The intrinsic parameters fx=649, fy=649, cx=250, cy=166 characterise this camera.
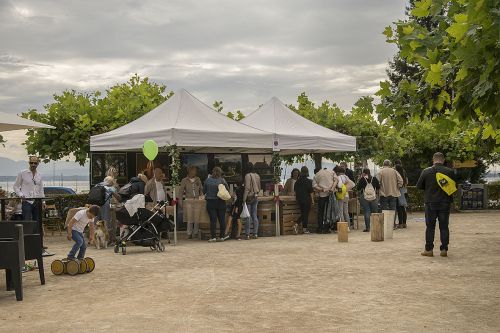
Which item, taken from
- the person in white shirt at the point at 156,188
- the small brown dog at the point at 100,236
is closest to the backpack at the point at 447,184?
the person in white shirt at the point at 156,188

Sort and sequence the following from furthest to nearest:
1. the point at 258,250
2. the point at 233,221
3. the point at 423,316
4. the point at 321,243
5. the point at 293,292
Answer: the point at 233,221
the point at 321,243
the point at 258,250
the point at 293,292
the point at 423,316

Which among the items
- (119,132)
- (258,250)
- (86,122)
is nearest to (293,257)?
(258,250)

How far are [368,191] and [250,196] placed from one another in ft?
10.5

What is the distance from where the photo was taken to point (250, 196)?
49.1 ft

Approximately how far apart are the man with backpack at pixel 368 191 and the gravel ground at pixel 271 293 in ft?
11.4

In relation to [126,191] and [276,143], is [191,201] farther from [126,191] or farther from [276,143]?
[276,143]

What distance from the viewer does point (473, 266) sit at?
10086mm

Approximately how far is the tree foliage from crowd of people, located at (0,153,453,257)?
481 cm

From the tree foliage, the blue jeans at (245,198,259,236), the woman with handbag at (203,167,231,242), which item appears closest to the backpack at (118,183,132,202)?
the woman with handbag at (203,167,231,242)

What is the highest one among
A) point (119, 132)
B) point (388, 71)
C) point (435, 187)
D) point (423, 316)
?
point (388, 71)

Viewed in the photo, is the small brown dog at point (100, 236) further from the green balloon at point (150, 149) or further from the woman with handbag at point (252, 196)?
the woman with handbag at point (252, 196)

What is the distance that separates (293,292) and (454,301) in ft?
6.32

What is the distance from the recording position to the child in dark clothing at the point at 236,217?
14844 millimetres

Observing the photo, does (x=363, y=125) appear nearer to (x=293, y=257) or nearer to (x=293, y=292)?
(x=293, y=257)
